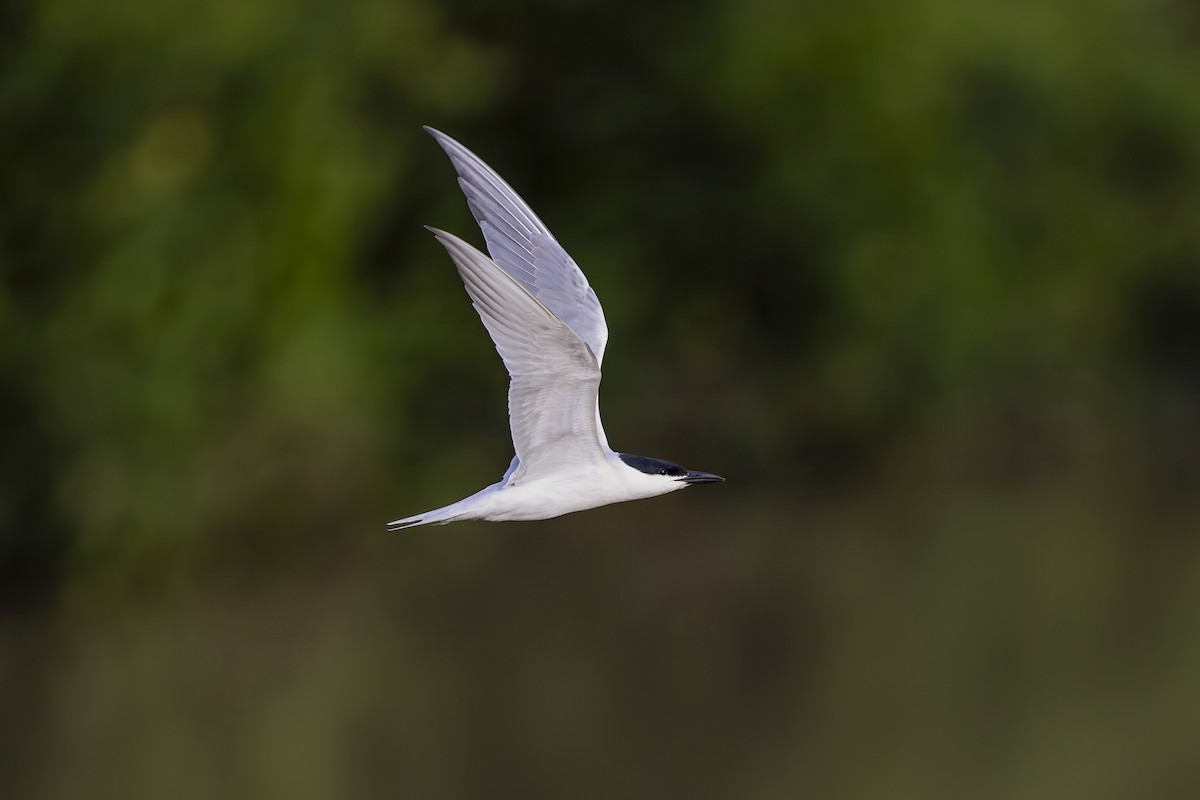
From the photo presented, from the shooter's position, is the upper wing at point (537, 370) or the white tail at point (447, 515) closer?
A: the upper wing at point (537, 370)

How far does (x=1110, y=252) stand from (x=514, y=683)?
11.0m

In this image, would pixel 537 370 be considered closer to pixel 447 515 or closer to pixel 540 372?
pixel 540 372

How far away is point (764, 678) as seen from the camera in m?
12.1

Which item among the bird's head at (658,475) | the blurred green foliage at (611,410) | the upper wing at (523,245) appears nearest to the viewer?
the bird's head at (658,475)

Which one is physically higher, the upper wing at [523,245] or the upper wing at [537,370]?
the upper wing at [523,245]

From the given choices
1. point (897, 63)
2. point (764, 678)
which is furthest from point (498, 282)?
point (897, 63)

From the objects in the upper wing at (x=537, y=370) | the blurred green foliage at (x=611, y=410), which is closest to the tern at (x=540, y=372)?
the upper wing at (x=537, y=370)

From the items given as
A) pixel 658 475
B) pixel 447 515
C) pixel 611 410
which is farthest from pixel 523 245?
pixel 611 410

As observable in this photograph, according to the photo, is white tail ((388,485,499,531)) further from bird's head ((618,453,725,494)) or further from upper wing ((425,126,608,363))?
upper wing ((425,126,608,363))

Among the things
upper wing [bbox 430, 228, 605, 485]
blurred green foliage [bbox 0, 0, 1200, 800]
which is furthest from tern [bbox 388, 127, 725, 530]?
blurred green foliage [bbox 0, 0, 1200, 800]

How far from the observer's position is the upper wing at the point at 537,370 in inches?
181

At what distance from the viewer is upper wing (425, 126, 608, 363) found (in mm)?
5629

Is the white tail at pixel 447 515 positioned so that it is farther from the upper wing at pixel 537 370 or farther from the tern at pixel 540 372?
the upper wing at pixel 537 370

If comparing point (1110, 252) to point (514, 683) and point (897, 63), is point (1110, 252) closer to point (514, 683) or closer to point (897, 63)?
point (897, 63)
